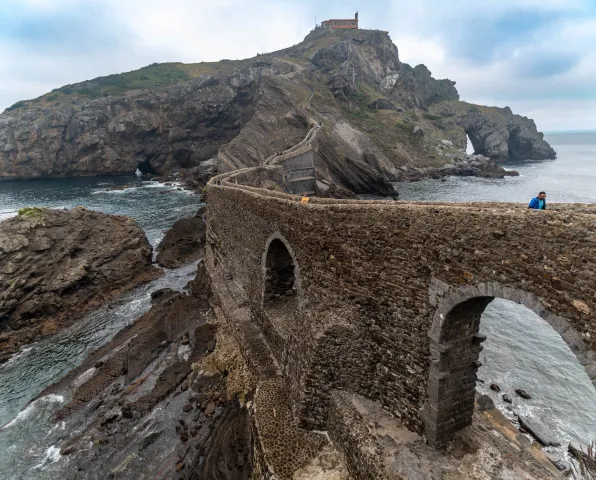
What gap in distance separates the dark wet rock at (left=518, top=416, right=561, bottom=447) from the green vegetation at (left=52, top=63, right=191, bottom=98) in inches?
5427

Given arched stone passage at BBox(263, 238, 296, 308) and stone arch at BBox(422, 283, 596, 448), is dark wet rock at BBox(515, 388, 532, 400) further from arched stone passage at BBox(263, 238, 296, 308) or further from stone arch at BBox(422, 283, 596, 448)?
arched stone passage at BBox(263, 238, 296, 308)

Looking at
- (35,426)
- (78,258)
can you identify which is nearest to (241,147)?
(78,258)

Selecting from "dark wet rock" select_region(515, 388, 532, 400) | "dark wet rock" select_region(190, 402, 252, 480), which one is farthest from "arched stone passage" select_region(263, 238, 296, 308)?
"dark wet rock" select_region(515, 388, 532, 400)

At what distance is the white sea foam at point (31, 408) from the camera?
1630 cm

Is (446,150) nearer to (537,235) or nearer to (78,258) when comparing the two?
(78,258)

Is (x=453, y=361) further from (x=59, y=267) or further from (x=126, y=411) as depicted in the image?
(x=59, y=267)

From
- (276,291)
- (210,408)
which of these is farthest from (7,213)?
(210,408)

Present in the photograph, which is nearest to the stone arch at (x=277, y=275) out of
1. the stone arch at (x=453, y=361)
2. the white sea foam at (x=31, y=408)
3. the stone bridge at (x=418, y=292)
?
the stone bridge at (x=418, y=292)

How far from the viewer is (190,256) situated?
35.0m

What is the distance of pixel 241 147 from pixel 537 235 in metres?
64.1

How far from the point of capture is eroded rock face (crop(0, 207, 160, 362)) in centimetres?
2395

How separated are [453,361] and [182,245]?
30.7m

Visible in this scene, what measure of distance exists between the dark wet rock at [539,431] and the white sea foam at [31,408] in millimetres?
20444

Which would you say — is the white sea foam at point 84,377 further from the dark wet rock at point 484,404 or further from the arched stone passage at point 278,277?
the dark wet rock at point 484,404
